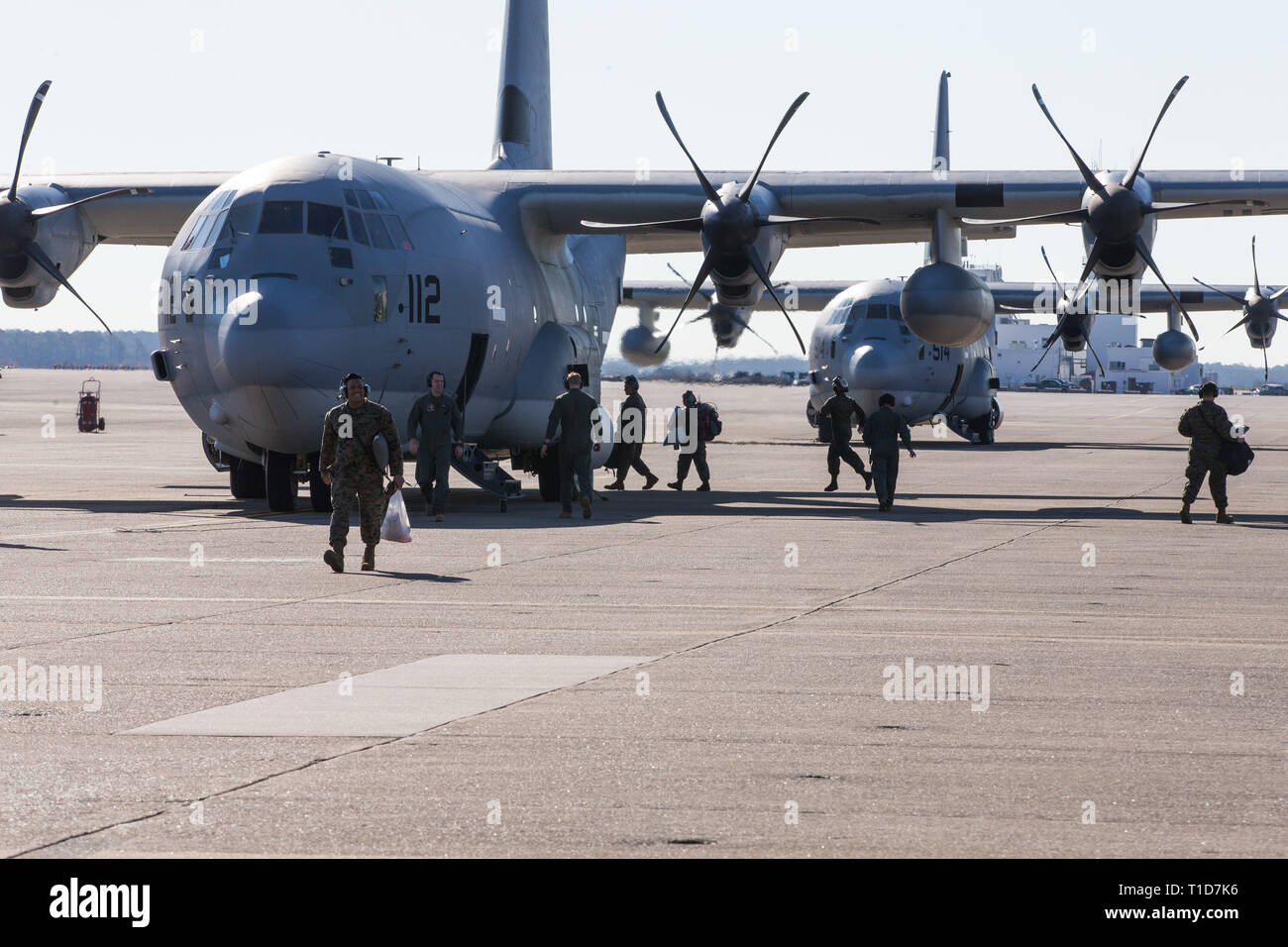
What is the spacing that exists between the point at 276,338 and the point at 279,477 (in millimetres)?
2277

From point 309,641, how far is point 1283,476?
83.9 feet

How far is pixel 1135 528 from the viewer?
1902cm

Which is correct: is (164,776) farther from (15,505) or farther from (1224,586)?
(15,505)

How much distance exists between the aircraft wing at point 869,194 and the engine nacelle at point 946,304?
3.32 feet

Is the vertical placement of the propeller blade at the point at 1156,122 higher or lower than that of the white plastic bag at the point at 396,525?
higher

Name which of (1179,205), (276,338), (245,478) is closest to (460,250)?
(276,338)

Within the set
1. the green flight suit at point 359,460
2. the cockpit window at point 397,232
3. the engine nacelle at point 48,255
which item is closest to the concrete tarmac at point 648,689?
the green flight suit at point 359,460

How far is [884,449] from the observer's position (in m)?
21.5

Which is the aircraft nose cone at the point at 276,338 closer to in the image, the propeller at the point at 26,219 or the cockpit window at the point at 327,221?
the cockpit window at the point at 327,221

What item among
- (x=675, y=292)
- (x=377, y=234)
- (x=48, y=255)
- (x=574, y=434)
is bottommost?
(x=574, y=434)

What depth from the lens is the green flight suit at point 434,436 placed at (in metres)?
19.8

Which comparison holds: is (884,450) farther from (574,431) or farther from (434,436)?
(434,436)
